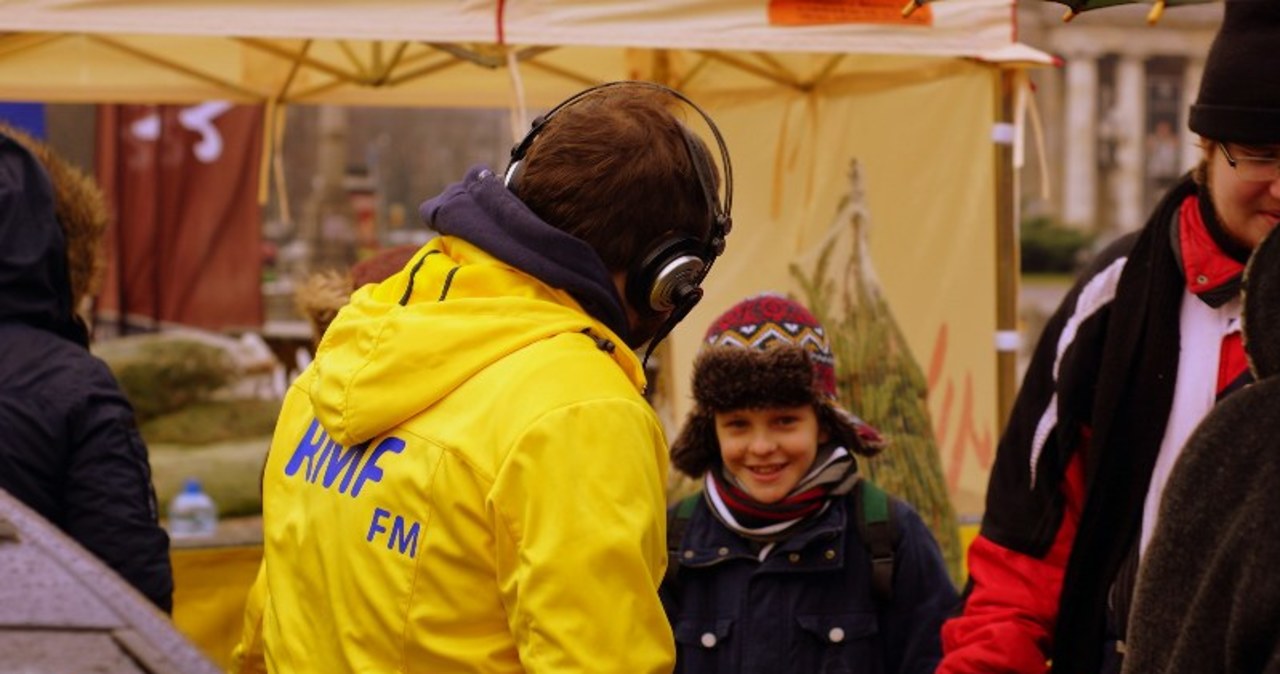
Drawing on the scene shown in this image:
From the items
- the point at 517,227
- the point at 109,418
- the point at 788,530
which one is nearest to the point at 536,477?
the point at 517,227

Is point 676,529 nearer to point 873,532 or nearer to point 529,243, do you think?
point 873,532

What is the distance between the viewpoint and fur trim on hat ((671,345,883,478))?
3904 millimetres

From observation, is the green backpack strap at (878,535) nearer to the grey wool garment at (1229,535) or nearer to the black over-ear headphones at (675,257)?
the black over-ear headphones at (675,257)

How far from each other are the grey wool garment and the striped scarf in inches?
77.4

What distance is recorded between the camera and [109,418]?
13.0 feet

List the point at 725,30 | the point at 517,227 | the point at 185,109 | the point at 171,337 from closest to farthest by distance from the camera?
1. the point at 517,227
2. the point at 725,30
3. the point at 171,337
4. the point at 185,109

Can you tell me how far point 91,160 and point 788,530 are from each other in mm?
10418

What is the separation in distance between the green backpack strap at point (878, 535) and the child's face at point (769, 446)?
14 centimetres

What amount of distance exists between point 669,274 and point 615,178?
129mm

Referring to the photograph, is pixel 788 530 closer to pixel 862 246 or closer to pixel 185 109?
pixel 862 246

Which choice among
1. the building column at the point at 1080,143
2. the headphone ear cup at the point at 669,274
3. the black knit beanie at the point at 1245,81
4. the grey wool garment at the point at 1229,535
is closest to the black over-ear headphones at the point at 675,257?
the headphone ear cup at the point at 669,274

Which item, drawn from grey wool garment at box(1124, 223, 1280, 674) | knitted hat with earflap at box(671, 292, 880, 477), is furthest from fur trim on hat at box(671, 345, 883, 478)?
grey wool garment at box(1124, 223, 1280, 674)

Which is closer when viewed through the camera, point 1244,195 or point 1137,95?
point 1244,195

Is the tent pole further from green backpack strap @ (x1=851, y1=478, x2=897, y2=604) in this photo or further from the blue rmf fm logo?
the blue rmf fm logo
